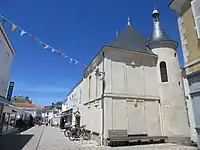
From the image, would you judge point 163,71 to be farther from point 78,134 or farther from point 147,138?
point 78,134

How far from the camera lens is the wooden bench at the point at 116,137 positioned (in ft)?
32.3

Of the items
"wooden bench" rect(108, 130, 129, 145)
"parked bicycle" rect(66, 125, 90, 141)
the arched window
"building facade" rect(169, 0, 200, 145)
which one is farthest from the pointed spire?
"parked bicycle" rect(66, 125, 90, 141)

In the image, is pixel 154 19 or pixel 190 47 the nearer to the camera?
pixel 190 47

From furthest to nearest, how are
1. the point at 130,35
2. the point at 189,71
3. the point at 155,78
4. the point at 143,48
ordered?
the point at 130,35 → the point at 143,48 → the point at 155,78 → the point at 189,71

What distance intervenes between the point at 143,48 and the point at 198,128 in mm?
9672

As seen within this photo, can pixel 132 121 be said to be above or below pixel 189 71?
below

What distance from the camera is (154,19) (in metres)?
16.2

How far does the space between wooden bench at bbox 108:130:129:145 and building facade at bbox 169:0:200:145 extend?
4880 mm

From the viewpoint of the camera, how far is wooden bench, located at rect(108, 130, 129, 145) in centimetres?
984

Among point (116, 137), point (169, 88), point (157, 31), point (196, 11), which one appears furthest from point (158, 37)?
point (116, 137)

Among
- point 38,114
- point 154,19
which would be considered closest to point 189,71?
point 154,19

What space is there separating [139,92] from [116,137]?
4003 mm

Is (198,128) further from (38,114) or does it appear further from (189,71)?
(38,114)

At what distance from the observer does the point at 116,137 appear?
995 centimetres
